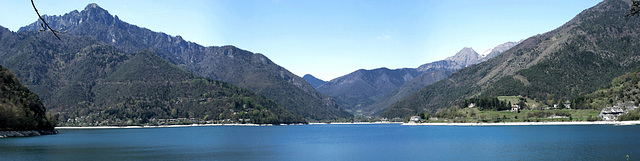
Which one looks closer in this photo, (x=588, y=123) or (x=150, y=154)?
(x=150, y=154)

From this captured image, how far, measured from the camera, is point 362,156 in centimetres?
8006

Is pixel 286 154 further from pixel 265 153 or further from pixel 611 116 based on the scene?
pixel 611 116

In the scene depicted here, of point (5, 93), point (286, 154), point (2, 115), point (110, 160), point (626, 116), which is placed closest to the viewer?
point (110, 160)

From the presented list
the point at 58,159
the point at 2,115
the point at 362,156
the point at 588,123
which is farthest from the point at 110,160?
the point at 588,123

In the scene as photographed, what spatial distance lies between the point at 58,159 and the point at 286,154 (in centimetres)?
3771

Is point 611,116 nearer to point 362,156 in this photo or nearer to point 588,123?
point 588,123

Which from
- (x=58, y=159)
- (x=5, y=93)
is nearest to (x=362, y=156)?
(x=58, y=159)

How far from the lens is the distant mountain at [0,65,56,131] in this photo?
133637 millimetres

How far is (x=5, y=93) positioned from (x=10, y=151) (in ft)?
225

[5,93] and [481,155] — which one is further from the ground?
[5,93]

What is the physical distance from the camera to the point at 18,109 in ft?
452

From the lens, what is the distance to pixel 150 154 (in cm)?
8631

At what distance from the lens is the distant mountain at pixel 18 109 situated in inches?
5261

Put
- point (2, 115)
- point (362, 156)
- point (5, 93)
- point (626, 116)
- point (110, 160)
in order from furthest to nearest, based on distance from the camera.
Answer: point (626, 116)
point (5, 93)
point (2, 115)
point (362, 156)
point (110, 160)
